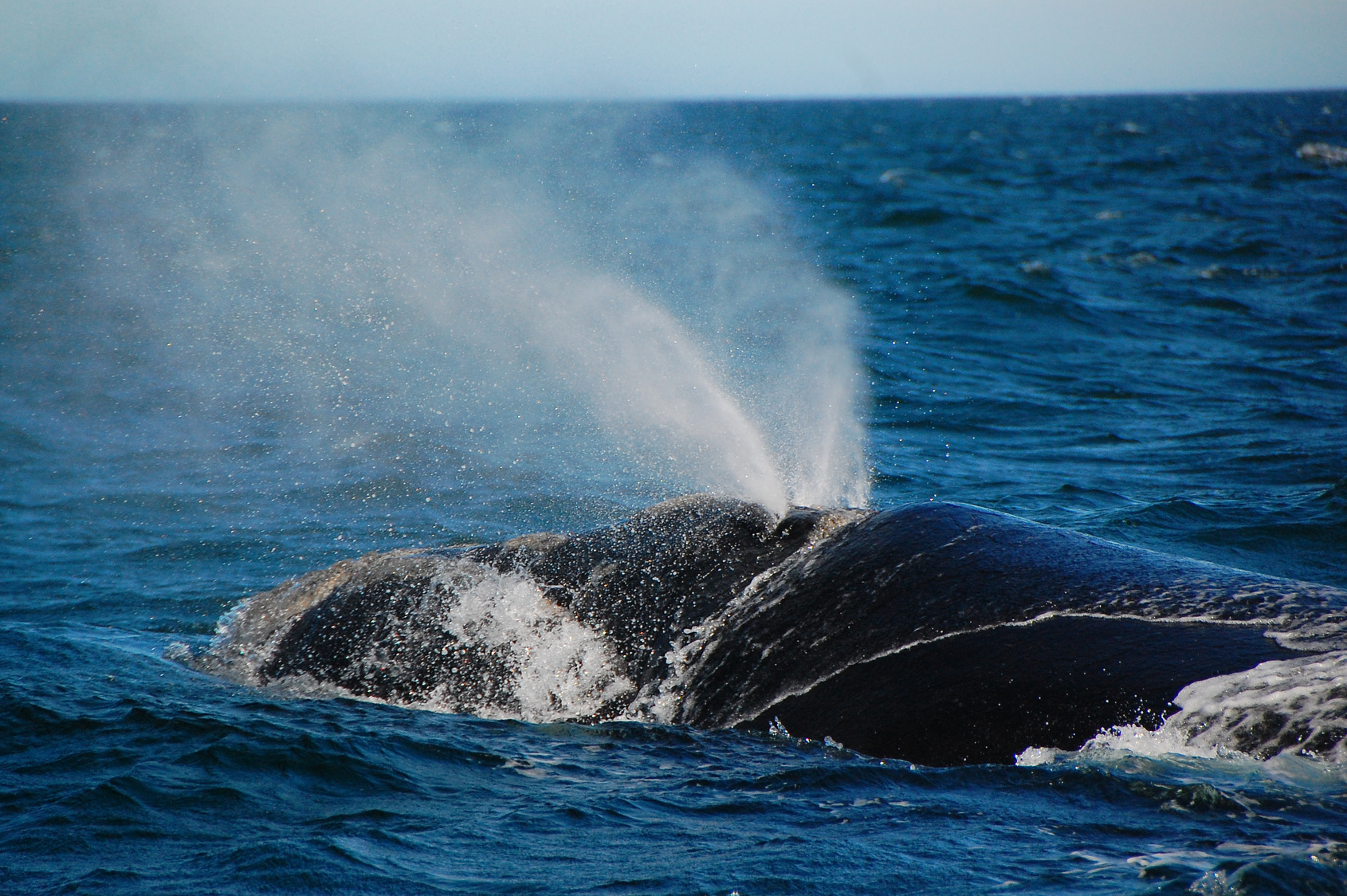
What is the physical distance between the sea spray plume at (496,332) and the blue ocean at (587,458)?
11 centimetres

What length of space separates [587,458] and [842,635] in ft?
21.0

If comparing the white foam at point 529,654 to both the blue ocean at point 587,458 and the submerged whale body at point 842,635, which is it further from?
the blue ocean at point 587,458

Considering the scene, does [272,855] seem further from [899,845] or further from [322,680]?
[899,845]

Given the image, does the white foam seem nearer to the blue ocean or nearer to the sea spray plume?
the blue ocean

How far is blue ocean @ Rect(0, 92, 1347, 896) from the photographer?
428cm

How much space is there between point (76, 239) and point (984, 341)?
68.1 ft

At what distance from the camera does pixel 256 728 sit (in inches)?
222

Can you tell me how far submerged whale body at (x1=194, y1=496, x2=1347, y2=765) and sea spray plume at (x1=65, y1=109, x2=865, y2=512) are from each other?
0.77 metres

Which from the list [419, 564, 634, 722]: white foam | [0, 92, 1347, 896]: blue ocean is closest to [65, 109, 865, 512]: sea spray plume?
[0, 92, 1347, 896]: blue ocean

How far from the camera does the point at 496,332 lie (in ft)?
58.0

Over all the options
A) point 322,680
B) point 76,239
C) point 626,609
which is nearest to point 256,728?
point 322,680

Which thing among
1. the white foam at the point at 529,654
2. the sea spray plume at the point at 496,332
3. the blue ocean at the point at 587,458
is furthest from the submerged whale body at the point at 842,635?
the sea spray plume at the point at 496,332

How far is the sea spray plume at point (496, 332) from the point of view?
11.2 metres

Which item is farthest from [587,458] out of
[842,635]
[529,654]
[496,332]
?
[496,332]
